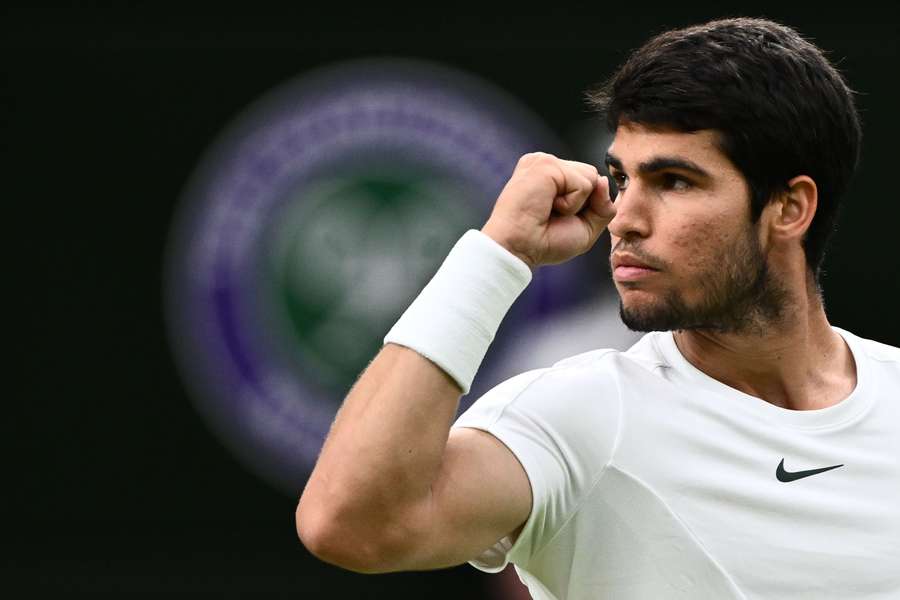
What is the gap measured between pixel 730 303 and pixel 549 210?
0.35 m

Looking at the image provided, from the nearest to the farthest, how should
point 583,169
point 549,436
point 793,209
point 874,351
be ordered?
1. point 549,436
2. point 583,169
3. point 793,209
4. point 874,351

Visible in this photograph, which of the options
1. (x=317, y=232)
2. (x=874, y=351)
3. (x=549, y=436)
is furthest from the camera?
(x=317, y=232)

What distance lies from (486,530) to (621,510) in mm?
235

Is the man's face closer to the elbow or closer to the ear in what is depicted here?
the ear

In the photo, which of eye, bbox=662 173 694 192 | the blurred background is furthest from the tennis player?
the blurred background

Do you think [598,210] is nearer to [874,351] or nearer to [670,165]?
[670,165]

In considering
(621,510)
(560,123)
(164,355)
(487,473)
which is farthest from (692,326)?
(164,355)

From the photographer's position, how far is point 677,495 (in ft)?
6.59

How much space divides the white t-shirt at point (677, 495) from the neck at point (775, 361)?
0.06 m

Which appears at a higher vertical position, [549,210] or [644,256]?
[549,210]

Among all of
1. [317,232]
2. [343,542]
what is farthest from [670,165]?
[317,232]

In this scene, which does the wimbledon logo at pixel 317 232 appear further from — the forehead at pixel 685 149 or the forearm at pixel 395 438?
the forearm at pixel 395 438

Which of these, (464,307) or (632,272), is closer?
(464,307)

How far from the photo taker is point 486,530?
6.11 feet
